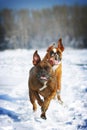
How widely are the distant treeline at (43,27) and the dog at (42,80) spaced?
33.3 inches

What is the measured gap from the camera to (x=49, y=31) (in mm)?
2691

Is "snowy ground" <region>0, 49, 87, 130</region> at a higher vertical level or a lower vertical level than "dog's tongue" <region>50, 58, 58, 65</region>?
lower

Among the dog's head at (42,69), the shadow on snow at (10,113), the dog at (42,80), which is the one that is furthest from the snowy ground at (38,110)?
the dog's head at (42,69)

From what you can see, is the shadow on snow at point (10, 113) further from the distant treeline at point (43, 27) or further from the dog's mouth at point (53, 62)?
the distant treeline at point (43, 27)

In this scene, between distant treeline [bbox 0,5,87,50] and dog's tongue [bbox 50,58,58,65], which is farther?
distant treeline [bbox 0,5,87,50]

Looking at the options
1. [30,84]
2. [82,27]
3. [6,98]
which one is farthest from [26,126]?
[82,27]

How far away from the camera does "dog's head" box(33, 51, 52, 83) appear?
149cm

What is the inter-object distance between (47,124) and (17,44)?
4.13 feet

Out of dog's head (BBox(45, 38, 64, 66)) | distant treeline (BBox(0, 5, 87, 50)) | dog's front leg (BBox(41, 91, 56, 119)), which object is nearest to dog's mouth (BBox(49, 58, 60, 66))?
dog's head (BBox(45, 38, 64, 66))

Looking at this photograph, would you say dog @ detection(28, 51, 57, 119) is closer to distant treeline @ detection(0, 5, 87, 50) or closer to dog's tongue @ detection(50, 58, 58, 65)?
dog's tongue @ detection(50, 58, 58, 65)

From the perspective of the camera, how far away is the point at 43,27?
259 centimetres

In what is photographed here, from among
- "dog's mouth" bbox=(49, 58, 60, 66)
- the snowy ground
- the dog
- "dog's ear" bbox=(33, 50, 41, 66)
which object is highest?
Answer: "dog's ear" bbox=(33, 50, 41, 66)

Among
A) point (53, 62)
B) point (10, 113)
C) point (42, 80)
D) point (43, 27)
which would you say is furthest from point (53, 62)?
point (43, 27)

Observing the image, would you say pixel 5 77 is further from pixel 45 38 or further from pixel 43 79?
pixel 43 79
